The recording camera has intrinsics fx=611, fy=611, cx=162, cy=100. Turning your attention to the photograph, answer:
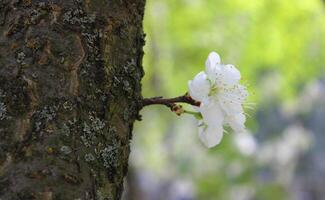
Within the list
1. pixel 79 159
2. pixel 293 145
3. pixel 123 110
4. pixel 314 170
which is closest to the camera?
pixel 79 159

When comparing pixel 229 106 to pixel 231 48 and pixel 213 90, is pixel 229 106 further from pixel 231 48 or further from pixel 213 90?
pixel 231 48

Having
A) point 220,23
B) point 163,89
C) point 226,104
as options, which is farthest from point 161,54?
point 226,104

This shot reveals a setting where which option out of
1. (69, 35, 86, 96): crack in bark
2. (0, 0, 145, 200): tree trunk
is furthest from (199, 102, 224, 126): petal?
(69, 35, 86, 96): crack in bark

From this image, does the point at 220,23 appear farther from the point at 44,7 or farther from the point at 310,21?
the point at 44,7

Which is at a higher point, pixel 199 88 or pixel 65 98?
pixel 199 88

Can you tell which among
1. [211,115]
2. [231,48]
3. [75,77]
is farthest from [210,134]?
[231,48]

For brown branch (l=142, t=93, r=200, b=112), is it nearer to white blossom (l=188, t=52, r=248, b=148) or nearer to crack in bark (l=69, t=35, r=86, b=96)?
white blossom (l=188, t=52, r=248, b=148)
